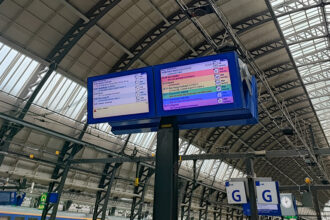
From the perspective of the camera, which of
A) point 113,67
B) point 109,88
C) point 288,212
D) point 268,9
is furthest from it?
point 113,67

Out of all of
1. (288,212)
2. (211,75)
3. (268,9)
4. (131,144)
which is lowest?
(288,212)

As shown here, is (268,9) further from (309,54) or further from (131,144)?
(131,144)

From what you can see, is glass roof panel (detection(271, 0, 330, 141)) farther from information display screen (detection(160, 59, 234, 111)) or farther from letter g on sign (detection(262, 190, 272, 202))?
information display screen (detection(160, 59, 234, 111))

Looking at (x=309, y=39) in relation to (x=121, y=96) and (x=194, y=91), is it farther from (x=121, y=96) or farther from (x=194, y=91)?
(x=121, y=96)

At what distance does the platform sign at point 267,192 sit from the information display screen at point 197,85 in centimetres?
846

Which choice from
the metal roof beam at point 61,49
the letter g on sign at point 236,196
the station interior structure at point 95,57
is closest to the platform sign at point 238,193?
the letter g on sign at point 236,196

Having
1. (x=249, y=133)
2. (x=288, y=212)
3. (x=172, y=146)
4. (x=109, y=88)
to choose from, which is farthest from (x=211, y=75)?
(x=249, y=133)

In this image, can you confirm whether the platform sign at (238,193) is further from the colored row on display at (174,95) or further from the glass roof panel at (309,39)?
the glass roof panel at (309,39)

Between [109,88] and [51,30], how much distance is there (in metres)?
15.8

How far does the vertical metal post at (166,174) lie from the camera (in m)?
3.79

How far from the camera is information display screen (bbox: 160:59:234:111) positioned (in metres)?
4.02

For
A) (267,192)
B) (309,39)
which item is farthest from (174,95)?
(309,39)

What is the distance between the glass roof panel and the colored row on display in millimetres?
19243

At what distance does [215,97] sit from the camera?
401 cm
